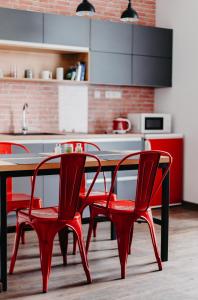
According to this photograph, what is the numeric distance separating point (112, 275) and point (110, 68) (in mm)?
3195

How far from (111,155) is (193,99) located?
2.62 m

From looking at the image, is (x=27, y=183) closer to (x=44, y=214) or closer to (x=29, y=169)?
(x=44, y=214)

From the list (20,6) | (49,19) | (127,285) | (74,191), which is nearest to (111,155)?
(74,191)

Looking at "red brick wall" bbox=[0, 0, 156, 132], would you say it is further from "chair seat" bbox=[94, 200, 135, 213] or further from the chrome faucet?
"chair seat" bbox=[94, 200, 135, 213]

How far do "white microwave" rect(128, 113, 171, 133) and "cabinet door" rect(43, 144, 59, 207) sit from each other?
1.49 m

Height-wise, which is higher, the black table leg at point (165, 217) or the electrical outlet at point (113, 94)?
the electrical outlet at point (113, 94)

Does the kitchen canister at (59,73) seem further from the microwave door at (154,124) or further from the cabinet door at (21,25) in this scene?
the microwave door at (154,124)

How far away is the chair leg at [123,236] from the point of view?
3669 millimetres

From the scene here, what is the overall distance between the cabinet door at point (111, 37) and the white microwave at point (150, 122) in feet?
2.73

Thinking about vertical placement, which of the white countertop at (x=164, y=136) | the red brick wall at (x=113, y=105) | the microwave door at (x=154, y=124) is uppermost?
the red brick wall at (x=113, y=105)

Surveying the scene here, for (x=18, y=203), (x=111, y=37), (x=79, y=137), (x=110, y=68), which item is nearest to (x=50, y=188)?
(x=79, y=137)

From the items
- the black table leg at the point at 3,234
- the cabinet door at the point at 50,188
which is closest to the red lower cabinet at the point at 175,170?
the cabinet door at the point at 50,188

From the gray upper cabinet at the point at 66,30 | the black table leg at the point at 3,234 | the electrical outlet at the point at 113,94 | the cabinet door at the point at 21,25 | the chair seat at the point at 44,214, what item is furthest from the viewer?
the electrical outlet at the point at 113,94

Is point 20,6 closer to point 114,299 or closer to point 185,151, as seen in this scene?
point 185,151
